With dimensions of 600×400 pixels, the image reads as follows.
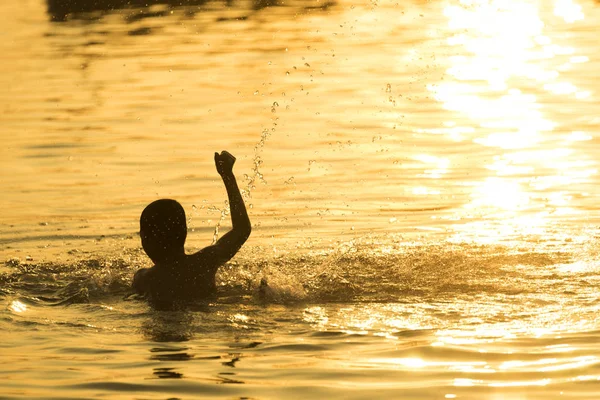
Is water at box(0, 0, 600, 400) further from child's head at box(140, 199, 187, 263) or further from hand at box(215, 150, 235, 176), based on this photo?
hand at box(215, 150, 235, 176)

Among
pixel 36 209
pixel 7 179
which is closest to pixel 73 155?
pixel 7 179

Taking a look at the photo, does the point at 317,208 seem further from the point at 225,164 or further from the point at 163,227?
the point at 163,227

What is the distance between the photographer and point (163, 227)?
884 centimetres

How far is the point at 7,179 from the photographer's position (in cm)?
1537

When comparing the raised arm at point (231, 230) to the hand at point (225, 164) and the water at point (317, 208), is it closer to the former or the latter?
the hand at point (225, 164)

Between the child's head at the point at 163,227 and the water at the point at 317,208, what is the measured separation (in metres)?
0.49

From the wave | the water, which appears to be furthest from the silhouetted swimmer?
the wave

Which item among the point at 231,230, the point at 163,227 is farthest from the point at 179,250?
the point at 231,230

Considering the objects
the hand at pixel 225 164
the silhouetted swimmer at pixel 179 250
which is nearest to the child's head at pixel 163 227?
the silhouetted swimmer at pixel 179 250

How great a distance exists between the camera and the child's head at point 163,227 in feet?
28.8

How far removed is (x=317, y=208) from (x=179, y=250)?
451 cm

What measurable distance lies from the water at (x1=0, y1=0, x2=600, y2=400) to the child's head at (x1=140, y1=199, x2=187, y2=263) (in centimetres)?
49

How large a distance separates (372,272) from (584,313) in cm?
216

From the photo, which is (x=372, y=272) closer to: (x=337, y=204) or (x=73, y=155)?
(x=337, y=204)
